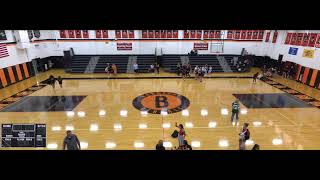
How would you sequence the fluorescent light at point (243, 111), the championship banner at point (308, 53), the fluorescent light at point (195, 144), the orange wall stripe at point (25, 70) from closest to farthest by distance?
the fluorescent light at point (195, 144)
the fluorescent light at point (243, 111)
the championship banner at point (308, 53)
the orange wall stripe at point (25, 70)

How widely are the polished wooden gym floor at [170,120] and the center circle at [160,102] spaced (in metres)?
0.40

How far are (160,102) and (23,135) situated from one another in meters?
8.05

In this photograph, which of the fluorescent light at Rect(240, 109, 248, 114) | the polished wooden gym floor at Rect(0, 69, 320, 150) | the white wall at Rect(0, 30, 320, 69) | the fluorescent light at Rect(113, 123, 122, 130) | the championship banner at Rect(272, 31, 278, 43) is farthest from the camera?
the white wall at Rect(0, 30, 320, 69)

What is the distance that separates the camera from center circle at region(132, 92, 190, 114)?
456 inches

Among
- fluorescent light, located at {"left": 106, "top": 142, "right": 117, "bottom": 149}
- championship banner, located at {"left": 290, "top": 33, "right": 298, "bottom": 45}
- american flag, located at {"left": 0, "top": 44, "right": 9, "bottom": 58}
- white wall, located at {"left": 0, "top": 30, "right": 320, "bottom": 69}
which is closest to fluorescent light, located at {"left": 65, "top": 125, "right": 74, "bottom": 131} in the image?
fluorescent light, located at {"left": 106, "top": 142, "right": 117, "bottom": 149}

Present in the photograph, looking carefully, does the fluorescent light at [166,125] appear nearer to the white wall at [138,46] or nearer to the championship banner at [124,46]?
the white wall at [138,46]

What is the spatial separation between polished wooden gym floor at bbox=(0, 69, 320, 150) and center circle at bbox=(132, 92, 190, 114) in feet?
1.31

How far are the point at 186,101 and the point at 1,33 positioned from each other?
607 inches

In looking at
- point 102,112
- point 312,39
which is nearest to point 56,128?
point 102,112

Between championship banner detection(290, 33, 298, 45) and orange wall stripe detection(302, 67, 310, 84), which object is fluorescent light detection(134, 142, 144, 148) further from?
championship banner detection(290, 33, 298, 45)

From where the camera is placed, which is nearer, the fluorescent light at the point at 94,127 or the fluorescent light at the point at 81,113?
the fluorescent light at the point at 94,127

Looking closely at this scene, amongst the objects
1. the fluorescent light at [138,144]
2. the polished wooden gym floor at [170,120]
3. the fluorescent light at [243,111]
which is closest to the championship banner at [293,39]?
the polished wooden gym floor at [170,120]

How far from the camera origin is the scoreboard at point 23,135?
5527mm
